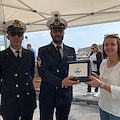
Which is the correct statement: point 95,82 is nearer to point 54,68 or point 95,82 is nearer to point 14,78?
point 54,68

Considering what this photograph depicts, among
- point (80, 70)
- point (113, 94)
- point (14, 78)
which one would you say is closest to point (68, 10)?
point (80, 70)

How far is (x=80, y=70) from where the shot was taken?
56.0 inches

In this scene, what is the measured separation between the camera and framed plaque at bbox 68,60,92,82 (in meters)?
1.37

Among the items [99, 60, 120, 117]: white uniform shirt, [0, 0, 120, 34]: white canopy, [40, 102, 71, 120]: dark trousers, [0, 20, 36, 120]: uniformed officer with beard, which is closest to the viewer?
[99, 60, 120, 117]: white uniform shirt

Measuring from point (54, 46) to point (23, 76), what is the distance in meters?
0.65

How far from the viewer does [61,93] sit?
65.7 inches

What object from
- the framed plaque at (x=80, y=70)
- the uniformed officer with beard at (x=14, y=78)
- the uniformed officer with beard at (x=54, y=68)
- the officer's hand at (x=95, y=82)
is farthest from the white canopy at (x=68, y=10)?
the officer's hand at (x=95, y=82)

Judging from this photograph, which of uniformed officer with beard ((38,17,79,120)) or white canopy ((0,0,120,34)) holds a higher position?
white canopy ((0,0,120,34))

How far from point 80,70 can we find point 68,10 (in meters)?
2.24

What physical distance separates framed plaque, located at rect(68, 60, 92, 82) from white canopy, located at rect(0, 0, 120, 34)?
1862 mm

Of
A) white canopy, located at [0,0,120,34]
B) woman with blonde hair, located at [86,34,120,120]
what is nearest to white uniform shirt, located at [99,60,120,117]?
woman with blonde hair, located at [86,34,120,120]

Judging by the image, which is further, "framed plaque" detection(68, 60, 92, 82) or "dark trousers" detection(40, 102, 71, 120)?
"dark trousers" detection(40, 102, 71, 120)

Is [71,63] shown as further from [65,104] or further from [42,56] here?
[65,104]

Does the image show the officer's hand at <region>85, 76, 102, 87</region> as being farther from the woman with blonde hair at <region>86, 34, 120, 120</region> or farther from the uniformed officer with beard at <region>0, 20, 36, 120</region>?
the uniformed officer with beard at <region>0, 20, 36, 120</region>
